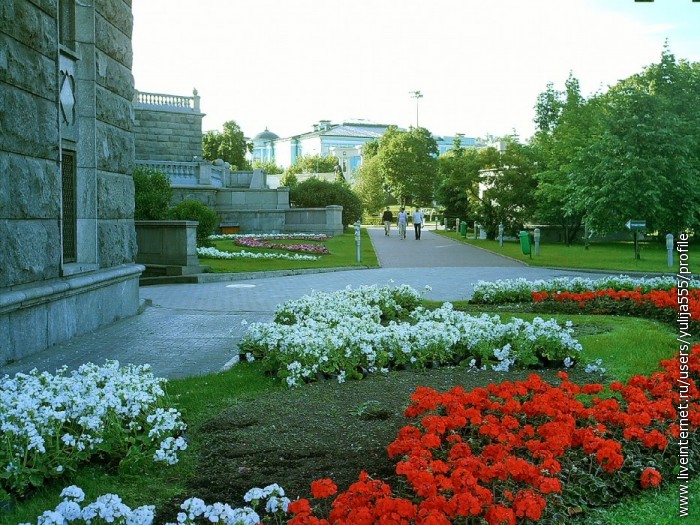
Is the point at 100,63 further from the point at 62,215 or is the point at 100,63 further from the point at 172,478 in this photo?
the point at 172,478

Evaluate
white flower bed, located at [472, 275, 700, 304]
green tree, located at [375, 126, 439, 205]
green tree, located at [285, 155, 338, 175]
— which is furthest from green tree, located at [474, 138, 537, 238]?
green tree, located at [285, 155, 338, 175]

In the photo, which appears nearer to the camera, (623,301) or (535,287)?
(623,301)

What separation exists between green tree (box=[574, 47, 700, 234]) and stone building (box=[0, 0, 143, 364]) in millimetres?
18238

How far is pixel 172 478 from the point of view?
4.86 meters

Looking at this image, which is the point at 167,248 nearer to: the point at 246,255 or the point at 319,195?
the point at 246,255

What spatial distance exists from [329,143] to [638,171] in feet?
366

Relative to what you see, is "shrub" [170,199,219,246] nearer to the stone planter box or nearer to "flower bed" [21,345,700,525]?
the stone planter box

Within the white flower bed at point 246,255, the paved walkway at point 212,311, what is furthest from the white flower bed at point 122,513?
the white flower bed at point 246,255

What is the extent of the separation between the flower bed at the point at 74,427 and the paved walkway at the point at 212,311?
2.22m

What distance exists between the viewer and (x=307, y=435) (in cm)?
565

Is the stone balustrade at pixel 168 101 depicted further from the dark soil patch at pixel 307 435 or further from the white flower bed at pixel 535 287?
the dark soil patch at pixel 307 435

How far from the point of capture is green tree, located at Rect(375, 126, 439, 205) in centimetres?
8206

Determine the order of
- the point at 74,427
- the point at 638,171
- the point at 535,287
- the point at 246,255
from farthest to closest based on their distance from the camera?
1. the point at 246,255
2. the point at 638,171
3. the point at 535,287
4. the point at 74,427

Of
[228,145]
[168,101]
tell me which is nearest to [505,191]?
[168,101]
